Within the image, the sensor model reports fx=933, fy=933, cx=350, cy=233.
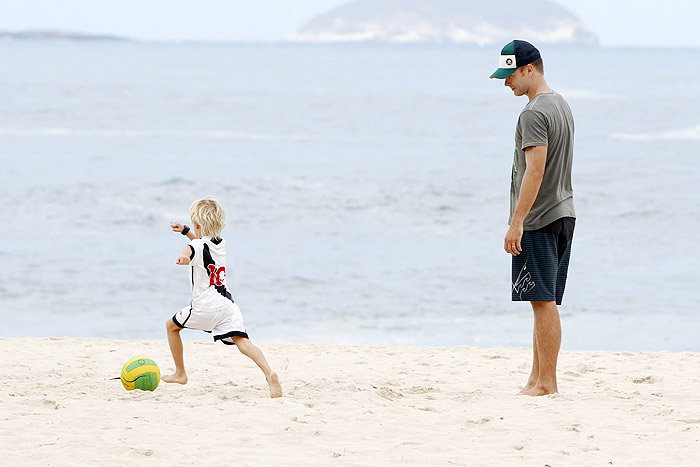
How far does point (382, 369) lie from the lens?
696 cm

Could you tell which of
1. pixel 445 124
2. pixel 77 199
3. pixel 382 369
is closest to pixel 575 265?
pixel 382 369

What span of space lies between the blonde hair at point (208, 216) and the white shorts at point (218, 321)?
464 mm

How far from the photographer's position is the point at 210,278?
18.1 feet

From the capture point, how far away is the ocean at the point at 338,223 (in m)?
11.5

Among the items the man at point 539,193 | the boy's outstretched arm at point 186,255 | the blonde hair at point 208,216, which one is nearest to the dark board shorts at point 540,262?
the man at point 539,193

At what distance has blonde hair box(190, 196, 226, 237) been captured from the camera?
5.36 meters

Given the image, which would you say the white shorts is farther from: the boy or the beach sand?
the beach sand

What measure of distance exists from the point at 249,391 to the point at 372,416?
1.03 m

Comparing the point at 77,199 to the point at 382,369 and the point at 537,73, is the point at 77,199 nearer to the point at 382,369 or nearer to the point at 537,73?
the point at 382,369

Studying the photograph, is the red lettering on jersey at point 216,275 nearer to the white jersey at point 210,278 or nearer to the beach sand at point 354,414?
the white jersey at point 210,278

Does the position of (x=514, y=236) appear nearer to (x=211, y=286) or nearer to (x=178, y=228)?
(x=211, y=286)

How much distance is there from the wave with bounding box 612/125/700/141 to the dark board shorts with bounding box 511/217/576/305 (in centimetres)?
3093

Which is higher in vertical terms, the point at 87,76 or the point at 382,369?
the point at 87,76

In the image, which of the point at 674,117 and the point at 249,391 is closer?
the point at 249,391
